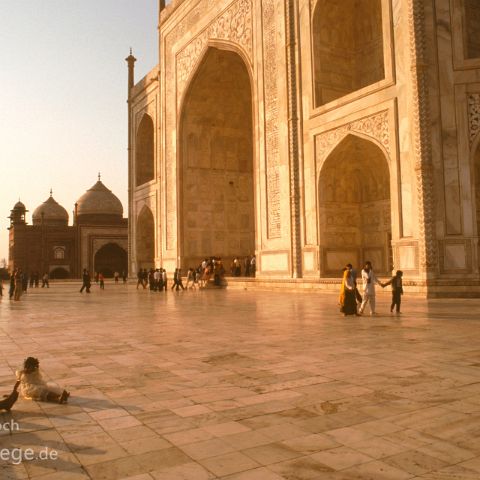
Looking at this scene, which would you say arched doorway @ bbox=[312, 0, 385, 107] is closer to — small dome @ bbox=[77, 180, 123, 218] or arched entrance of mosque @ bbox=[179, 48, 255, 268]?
arched entrance of mosque @ bbox=[179, 48, 255, 268]

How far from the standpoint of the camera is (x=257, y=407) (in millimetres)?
3205

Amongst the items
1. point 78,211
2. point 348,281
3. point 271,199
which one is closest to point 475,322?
point 348,281

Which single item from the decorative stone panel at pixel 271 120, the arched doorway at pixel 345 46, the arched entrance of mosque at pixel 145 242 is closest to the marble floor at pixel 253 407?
the decorative stone panel at pixel 271 120

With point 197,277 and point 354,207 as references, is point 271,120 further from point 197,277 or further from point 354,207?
point 197,277

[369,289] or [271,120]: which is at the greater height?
[271,120]

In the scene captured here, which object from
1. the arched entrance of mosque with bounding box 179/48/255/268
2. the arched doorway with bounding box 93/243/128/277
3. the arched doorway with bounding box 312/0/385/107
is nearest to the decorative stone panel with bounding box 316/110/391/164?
the arched doorway with bounding box 312/0/385/107

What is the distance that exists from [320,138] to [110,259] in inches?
1077

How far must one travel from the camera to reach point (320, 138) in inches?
576

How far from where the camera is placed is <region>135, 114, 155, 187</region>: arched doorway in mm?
27438

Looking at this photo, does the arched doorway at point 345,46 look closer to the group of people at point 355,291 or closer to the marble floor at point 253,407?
the group of people at point 355,291

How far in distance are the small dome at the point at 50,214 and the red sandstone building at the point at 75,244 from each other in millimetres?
2406

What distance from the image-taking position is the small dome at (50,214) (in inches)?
1678

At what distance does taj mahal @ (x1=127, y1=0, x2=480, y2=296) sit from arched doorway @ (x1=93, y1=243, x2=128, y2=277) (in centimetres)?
1365

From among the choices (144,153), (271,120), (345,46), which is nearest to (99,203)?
(144,153)
